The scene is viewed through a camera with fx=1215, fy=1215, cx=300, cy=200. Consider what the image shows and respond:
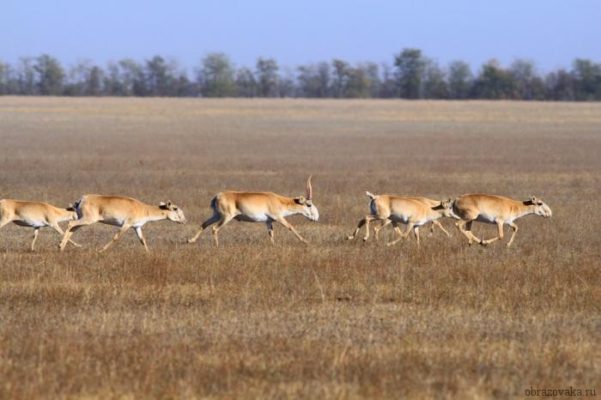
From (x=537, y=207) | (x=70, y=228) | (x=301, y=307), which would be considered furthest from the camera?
(x=537, y=207)

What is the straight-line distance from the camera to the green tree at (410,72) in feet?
471

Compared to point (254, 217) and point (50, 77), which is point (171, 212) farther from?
point (50, 77)

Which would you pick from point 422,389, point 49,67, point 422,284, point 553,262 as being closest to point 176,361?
point 422,389

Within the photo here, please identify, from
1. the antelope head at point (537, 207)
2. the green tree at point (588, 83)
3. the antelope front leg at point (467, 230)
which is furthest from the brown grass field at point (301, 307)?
the green tree at point (588, 83)

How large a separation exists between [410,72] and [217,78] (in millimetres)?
23413

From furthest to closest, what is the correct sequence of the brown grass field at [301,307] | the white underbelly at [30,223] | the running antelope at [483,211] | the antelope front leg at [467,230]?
the running antelope at [483,211] → the antelope front leg at [467,230] → the white underbelly at [30,223] → the brown grass field at [301,307]

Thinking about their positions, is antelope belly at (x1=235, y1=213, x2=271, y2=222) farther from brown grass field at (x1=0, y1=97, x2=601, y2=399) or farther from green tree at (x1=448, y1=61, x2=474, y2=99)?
green tree at (x1=448, y1=61, x2=474, y2=99)

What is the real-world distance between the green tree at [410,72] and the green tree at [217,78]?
67.0 ft

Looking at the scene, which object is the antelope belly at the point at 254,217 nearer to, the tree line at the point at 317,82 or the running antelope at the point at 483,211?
the running antelope at the point at 483,211

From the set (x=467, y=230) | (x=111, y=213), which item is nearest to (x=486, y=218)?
(x=467, y=230)

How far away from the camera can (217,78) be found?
483 feet

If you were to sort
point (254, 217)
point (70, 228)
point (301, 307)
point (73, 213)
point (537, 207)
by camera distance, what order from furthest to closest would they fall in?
point (537, 207) < point (254, 217) < point (73, 213) < point (70, 228) < point (301, 307)

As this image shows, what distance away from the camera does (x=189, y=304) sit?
525 inches

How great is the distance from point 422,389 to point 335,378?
0.74 metres
